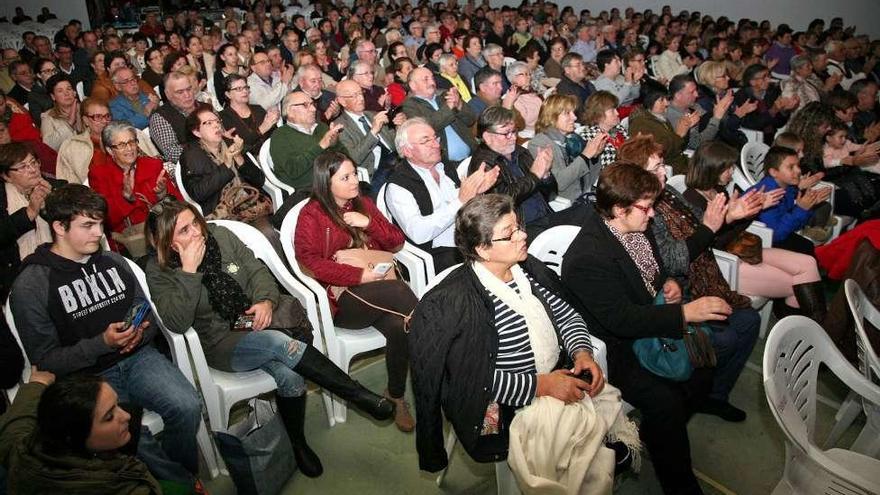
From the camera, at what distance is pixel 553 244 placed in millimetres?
2703

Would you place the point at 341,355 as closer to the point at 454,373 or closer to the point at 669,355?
the point at 454,373

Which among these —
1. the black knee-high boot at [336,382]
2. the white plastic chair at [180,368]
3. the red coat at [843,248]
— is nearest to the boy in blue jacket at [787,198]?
the red coat at [843,248]

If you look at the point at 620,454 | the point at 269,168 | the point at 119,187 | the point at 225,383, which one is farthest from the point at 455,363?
the point at 269,168

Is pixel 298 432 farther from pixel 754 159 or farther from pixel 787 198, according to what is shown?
pixel 754 159

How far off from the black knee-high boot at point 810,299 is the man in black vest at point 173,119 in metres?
3.95

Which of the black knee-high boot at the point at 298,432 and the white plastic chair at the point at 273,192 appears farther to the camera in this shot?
the white plastic chair at the point at 273,192

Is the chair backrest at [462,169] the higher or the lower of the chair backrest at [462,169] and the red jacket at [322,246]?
the higher

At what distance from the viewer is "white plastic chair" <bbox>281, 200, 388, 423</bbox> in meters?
2.59

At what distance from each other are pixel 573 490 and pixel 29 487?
1.57 m

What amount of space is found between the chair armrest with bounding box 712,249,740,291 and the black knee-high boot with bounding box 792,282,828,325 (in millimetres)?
Answer: 316

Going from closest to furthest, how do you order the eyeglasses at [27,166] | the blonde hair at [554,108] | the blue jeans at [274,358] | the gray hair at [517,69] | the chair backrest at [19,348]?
1. the chair backrest at [19,348]
2. the blue jeans at [274,358]
3. the eyeglasses at [27,166]
4. the blonde hair at [554,108]
5. the gray hair at [517,69]

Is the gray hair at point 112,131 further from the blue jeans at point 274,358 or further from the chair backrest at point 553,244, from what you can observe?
the chair backrest at point 553,244

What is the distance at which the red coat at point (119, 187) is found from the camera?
3.26 meters

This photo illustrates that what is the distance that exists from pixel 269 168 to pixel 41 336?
7.02 feet
